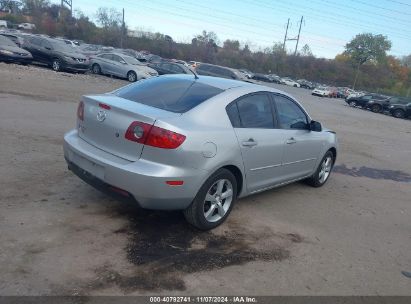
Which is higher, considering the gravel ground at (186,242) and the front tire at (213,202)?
the front tire at (213,202)

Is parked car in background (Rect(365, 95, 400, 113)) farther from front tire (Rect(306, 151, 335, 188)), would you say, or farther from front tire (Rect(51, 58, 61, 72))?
front tire (Rect(306, 151, 335, 188))

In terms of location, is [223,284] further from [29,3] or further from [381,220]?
[29,3]

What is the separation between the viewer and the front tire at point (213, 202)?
171 inches

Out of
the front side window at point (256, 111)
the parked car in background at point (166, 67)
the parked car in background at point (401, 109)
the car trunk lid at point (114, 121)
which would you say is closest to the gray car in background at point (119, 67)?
the parked car in background at point (166, 67)

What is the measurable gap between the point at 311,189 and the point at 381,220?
133 cm

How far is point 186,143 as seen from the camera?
13.3 ft

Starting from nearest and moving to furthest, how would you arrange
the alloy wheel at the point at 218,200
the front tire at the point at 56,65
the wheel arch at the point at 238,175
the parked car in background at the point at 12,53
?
the alloy wheel at the point at 218,200
the wheel arch at the point at 238,175
the parked car in background at the point at 12,53
the front tire at the point at 56,65

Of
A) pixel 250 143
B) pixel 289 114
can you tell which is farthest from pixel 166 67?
pixel 250 143

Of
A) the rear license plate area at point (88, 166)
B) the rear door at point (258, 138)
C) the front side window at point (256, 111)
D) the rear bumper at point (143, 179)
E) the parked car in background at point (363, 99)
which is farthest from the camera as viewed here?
the parked car in background at point (363, 99)

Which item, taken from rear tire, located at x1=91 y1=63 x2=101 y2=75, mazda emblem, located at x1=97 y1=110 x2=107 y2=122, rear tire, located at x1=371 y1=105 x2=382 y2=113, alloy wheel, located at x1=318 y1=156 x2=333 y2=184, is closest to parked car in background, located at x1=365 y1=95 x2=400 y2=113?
rear tire, located at x1=371 y1=105 x2=382 y2=113

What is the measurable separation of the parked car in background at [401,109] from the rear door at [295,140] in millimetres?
32471

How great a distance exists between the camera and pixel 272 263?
161 inches

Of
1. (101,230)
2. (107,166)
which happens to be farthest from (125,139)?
(101,230)

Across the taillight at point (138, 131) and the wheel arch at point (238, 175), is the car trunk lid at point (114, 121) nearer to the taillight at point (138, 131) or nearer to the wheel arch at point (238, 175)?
the taillight at point (138, 131)
